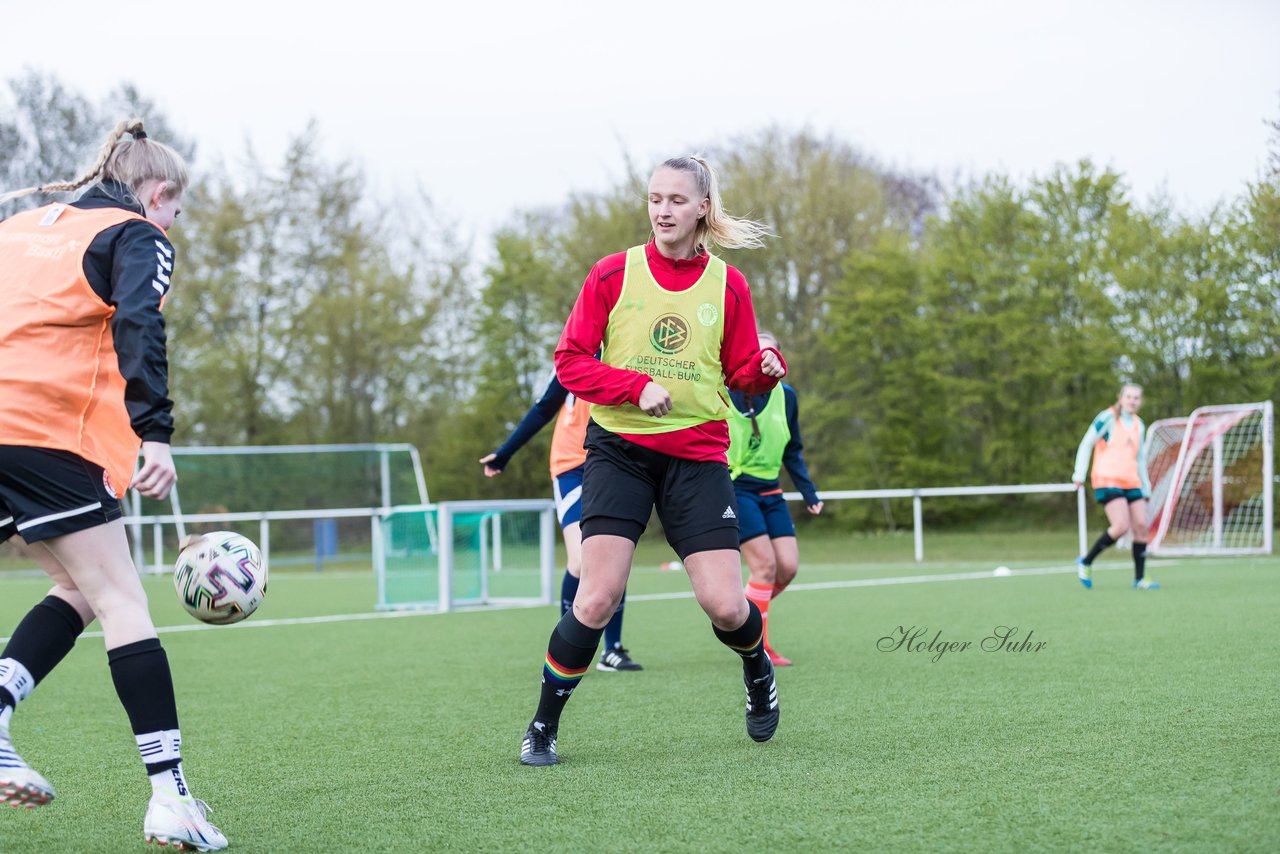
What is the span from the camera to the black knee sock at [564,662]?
4.36 m

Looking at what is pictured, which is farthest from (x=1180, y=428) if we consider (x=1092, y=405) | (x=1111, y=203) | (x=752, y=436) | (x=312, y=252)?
(x=312, y=252)

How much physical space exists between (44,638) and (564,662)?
63.5 inches

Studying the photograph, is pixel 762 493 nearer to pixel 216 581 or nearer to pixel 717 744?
pixel 717 744

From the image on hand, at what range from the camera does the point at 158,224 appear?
3.59 m

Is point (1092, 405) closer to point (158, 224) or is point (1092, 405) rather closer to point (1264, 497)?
point (1264, 497)

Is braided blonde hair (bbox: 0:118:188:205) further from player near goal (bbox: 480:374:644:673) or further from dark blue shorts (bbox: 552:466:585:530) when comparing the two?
dark blue shorts (bbox: 552:466:585:530)

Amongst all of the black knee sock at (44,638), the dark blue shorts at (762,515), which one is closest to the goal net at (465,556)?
the dark blue shorts at (762,515)

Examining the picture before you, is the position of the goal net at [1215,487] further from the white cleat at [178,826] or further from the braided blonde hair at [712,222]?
the white cleat at [178,826]

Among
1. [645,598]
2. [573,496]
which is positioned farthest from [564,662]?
[645,598]

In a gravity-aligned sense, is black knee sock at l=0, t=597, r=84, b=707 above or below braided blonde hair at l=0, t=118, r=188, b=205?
below

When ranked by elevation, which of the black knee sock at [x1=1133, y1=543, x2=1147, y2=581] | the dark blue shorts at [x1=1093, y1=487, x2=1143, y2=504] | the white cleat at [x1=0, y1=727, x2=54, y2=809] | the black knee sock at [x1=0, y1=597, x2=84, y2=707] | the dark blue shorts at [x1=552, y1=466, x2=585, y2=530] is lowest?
the black knee sock at [x1=1133, y1=543, x2=1147, y2=581]

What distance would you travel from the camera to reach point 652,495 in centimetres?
437

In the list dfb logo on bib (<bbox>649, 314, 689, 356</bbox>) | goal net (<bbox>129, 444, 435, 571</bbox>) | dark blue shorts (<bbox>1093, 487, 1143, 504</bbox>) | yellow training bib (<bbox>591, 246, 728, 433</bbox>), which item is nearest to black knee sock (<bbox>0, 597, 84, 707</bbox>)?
yellow training bib (<bbox>591, 246, 728, 433</bbox>)

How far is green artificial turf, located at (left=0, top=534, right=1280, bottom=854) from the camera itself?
335 cm
